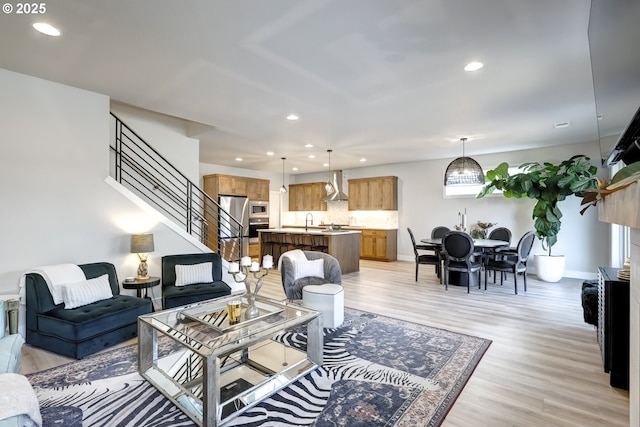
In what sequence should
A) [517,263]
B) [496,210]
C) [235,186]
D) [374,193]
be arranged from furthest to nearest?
1. [374,193]
2. [235,186]
3. [496,210]
4. [517,263]

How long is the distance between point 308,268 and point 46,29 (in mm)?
3622

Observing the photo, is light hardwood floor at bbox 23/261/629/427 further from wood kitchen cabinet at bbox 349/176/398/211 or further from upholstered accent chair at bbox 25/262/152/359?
wood kitchen cabinet at bbox 349/176/398/211

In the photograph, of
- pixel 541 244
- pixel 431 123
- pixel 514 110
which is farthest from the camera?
pixel 541 244

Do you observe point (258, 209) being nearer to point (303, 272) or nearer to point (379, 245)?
point (379, 245)

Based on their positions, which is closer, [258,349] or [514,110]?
[258,349]

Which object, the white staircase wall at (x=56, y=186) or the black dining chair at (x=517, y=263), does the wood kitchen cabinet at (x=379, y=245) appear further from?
the white staircase wall at (x=56, y=186)

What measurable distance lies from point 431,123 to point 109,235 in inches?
190

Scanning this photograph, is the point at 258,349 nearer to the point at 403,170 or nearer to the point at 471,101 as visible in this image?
the point at 471,101

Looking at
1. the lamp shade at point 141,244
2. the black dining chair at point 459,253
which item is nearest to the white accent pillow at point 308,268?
the lamp shade at point 141,244

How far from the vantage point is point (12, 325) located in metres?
2.98

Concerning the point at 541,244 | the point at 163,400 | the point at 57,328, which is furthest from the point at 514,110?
the point at 57,328

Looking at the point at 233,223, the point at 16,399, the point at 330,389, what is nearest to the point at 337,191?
the point at 233,223

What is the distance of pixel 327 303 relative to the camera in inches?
142

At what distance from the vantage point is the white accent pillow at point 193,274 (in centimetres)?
416
